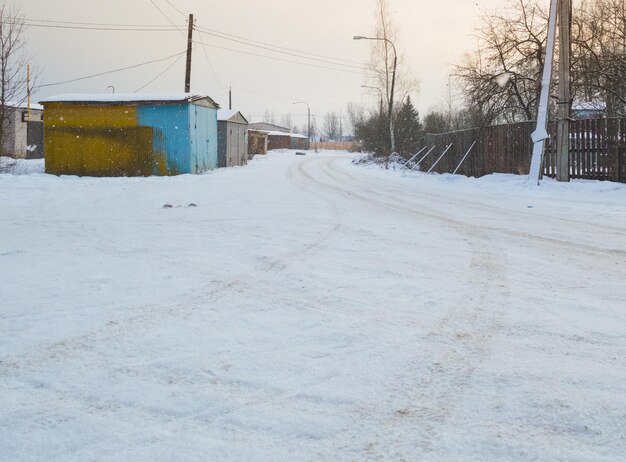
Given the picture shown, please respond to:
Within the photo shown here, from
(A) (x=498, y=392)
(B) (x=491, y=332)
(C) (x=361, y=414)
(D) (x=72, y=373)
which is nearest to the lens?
(C) (x=361, y=414)

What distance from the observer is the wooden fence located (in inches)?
553

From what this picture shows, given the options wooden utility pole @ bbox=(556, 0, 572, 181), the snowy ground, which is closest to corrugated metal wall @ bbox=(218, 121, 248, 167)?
wooden utility pole @ bbox=(556, 0, 572, 181)

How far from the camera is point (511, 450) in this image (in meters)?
1.97

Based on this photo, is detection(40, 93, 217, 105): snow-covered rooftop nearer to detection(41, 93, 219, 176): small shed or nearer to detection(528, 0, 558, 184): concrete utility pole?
detection(41, 93, 219, 176): small shed

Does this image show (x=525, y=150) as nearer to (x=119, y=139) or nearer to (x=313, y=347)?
(x=119, y=139)

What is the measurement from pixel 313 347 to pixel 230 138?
3086 cm

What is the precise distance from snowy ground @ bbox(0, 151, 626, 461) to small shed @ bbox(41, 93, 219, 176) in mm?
15738

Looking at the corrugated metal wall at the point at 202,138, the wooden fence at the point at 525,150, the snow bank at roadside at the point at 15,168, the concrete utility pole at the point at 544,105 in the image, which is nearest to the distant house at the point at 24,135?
the snow bank at roadside at the point at 15,168

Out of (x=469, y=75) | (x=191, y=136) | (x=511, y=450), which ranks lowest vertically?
(x=511, y=450)

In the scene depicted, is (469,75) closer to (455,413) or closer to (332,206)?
(332,206)

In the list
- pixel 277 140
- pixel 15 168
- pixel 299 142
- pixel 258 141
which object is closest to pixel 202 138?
pixel 15 168

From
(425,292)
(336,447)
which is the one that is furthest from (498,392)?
(425,292)

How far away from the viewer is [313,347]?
9.82ft

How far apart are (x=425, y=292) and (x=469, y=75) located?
1968cm
